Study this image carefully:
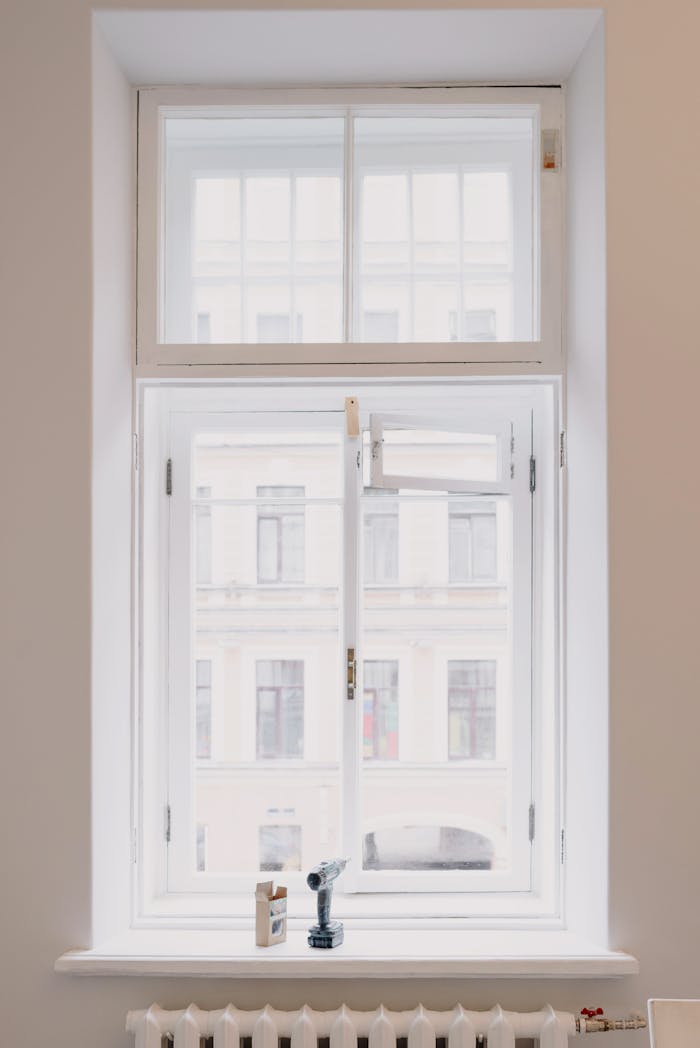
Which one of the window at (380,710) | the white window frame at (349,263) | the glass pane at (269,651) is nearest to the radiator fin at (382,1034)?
the glass pane at (269,651)

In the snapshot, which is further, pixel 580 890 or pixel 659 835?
pixel 580 890

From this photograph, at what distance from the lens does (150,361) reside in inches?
95.5

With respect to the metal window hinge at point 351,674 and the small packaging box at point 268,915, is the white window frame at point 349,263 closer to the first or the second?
the metal window hinge at point 351,674

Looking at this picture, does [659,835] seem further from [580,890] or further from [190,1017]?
[190,1017]

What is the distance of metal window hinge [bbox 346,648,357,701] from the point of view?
8.20 ft

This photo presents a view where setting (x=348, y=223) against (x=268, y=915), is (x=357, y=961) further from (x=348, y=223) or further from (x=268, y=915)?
(x=348, y=223)

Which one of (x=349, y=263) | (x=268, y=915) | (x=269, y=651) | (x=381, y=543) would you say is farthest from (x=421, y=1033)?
(x=349, y=263)

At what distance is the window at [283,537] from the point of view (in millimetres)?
2561

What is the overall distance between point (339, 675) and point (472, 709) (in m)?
0.35

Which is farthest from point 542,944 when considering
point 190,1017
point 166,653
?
point 166,653

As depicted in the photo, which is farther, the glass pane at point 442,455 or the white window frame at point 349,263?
the glass pane at point 442,455

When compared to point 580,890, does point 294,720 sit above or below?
above

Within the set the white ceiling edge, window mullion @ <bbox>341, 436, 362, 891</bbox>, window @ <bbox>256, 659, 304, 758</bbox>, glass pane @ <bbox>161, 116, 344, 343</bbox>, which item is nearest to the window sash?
window mullion @ <bbox>341, 436, 362, 891</bbox>

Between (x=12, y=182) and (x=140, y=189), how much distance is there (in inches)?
13.1
